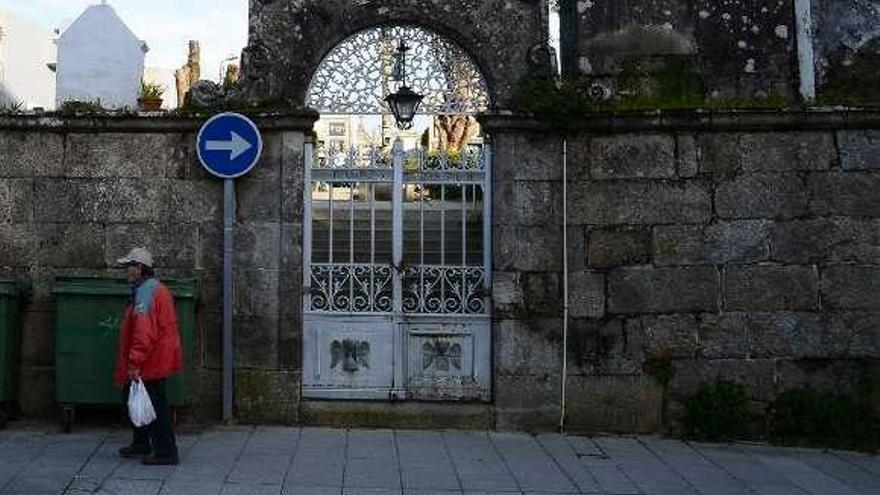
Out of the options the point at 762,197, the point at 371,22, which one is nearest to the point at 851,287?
the point at 762,197

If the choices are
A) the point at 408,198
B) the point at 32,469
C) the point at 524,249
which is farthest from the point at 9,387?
the point at 524,249

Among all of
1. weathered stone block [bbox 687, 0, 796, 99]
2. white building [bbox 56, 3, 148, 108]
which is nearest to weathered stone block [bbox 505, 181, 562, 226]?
weathered stone block [bbox 687, 0, 796, 99]

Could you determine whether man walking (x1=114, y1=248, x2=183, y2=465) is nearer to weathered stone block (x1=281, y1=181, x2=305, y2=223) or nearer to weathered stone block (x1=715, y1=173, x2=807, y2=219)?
weathered stone block (x1=281, y1=181, x2=305, y2=223)

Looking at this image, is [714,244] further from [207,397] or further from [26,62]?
[26,62]

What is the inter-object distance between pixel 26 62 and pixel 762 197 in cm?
1493

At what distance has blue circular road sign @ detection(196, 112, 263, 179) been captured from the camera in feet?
23.5

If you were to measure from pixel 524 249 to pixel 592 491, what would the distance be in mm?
2211

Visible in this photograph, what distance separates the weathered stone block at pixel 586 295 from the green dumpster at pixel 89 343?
10.4 feet

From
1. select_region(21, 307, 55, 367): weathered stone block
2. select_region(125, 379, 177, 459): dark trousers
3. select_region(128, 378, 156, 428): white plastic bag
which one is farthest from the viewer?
select_region(21, 307, 55, 367): weathered stone block

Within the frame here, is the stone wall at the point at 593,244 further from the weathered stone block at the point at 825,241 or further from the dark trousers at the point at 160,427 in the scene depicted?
the dark trousers at the point at 160,427

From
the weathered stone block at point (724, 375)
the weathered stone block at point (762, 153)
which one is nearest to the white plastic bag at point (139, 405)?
the weathered stone block at point (724, 375)

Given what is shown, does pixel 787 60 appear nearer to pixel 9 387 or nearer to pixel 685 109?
pixel 685 109

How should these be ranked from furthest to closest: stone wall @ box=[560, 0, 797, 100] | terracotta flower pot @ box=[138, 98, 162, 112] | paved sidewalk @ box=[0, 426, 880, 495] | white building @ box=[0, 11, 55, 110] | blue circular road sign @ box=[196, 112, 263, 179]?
white building @ box=[0, 11, 55, 110] → stone wall @ box=[560, 0, 797, 100] → terracotta flower pot @ box=[138, 98, 162, 112] → blue circular road sign @ box=[196, 112, 263, 179] → paved sidewalk @ box=[0, 426, 880, 495]

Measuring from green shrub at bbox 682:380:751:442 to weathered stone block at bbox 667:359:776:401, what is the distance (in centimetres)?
6
